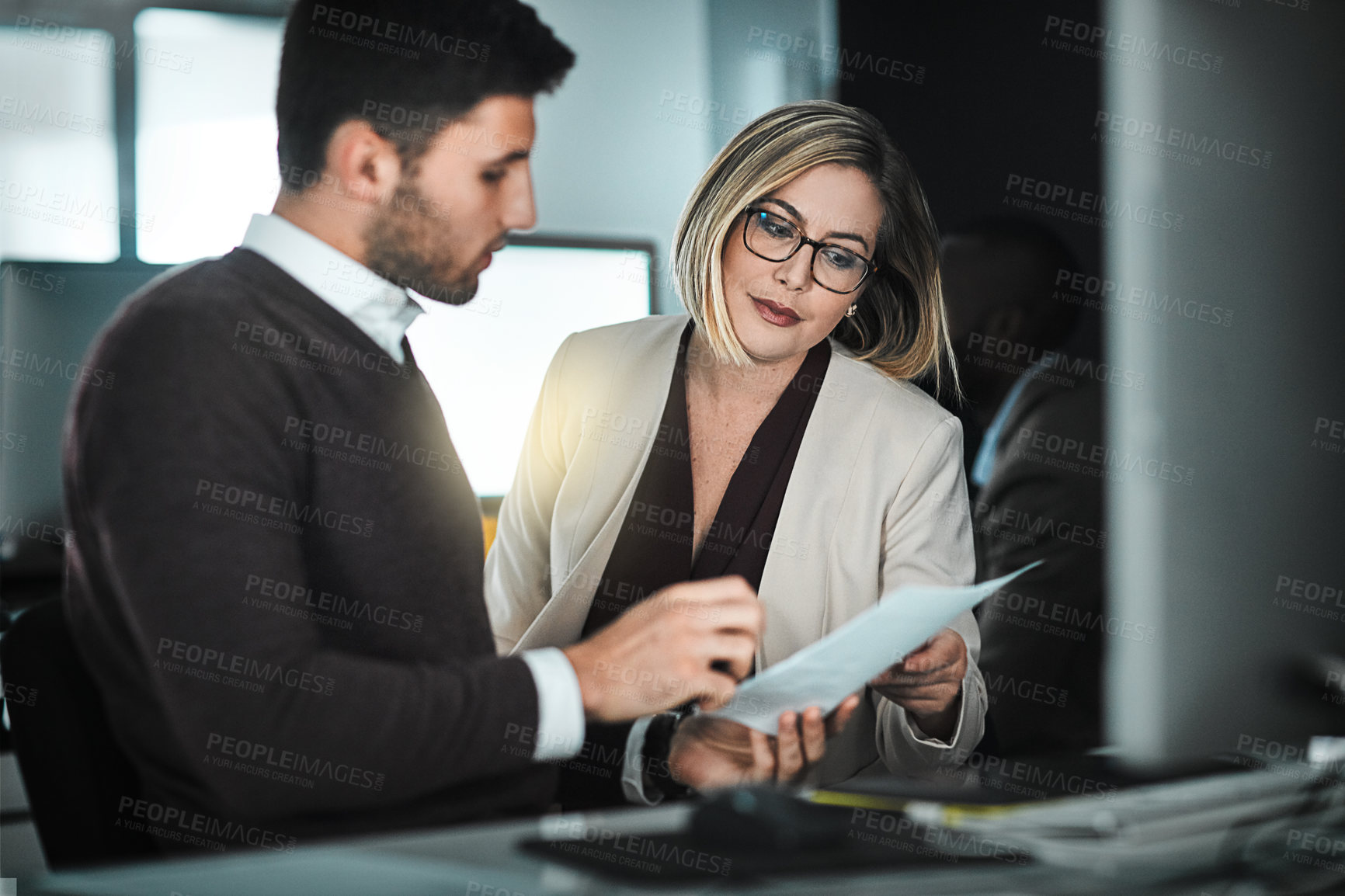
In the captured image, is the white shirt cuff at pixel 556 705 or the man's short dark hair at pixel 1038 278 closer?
the white shirt cuff at pixel 556 705

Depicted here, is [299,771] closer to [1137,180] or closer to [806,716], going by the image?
[806,716]

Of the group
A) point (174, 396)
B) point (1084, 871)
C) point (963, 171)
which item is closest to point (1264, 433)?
point (963, 171)

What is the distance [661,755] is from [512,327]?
1.87ft

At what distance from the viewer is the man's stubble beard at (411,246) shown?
→ 1091 mm

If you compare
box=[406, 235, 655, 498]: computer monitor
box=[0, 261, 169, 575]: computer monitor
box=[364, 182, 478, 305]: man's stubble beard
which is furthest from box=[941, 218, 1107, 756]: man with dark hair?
box=[0, 261, 169, 575]: computer monitor

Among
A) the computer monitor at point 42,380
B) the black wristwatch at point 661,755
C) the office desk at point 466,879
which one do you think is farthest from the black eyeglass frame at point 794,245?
the office desk at point 466,879

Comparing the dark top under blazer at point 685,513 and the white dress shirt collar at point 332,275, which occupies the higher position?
the white dress shirt collar at point 332,275

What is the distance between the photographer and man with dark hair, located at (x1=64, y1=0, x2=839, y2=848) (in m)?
0.86

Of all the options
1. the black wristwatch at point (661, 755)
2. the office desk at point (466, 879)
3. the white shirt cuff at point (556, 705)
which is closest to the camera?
the office desk at point (466, 879)

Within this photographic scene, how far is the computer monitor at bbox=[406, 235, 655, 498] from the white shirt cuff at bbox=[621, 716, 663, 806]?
1.12 feet

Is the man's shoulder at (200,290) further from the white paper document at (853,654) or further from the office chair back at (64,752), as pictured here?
the white paper document at (853,654)

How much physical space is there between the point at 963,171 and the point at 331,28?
1.08m

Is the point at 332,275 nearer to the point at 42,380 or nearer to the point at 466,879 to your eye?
the point at 42,380

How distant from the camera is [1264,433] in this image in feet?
6.37
